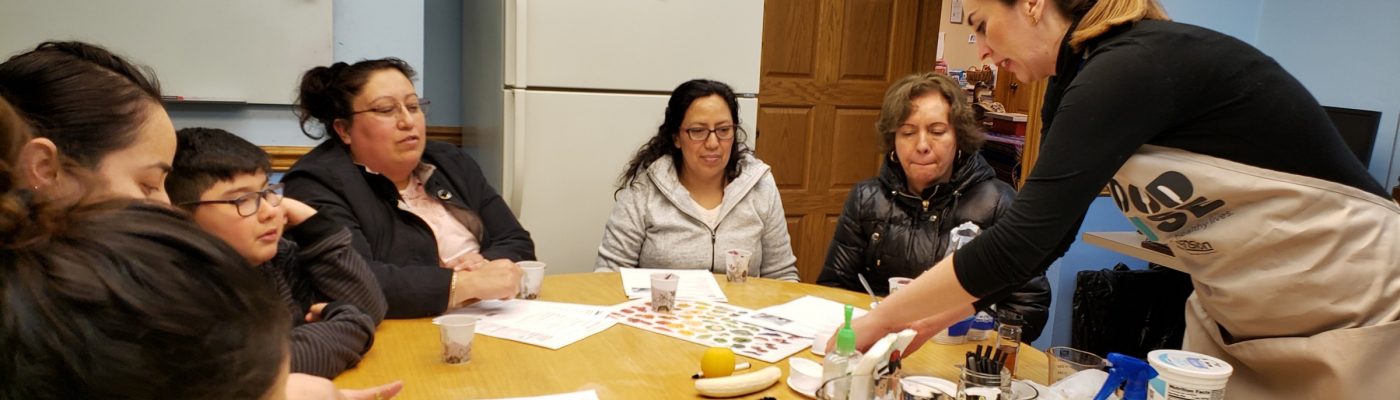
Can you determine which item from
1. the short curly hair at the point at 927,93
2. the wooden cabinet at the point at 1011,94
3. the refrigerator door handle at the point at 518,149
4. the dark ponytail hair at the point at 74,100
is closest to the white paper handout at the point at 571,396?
the dark ponytail hair at the point at 74,100

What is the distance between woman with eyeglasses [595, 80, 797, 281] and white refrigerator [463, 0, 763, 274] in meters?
0.38

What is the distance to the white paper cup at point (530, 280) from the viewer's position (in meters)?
1.93

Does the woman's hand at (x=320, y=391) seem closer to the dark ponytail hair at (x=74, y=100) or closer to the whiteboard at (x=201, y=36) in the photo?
the dark ponytail hair at (x=74, y=100)

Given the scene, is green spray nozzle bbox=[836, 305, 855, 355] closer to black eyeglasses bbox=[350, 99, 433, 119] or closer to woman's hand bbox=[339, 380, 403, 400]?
woman's hand bbox=[339, 380, 403, 400]

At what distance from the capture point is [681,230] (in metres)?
2.53

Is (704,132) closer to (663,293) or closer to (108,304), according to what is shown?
(663,293)

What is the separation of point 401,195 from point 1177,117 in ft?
5.85

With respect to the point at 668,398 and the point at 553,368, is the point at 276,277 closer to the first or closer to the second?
the point at 553,368

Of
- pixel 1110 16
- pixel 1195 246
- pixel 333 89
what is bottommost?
pixel 1195 246

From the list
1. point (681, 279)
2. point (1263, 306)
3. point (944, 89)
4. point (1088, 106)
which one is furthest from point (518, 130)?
point (1263, 306)

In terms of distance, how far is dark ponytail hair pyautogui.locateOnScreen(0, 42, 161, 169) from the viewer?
1.23 m

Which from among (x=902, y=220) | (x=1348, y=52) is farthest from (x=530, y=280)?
(x=1348, y=52)

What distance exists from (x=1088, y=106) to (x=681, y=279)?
1.23 meters

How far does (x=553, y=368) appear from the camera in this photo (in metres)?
1.49
